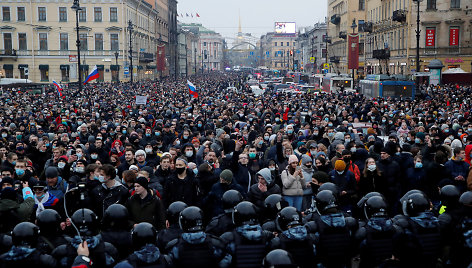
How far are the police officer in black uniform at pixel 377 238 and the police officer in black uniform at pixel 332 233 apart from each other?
0.16 m

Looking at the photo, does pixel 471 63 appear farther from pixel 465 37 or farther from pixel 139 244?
pixel 139 244

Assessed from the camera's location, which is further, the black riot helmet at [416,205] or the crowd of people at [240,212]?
the black riot helmet at [416,205]

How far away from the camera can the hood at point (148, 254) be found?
4.80 m

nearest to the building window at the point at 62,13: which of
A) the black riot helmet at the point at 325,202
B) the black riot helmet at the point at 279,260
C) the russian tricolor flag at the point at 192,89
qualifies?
the russian tricolor flag at the point at 192,89

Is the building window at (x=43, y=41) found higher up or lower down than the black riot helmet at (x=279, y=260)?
higher up

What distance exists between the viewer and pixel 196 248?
16.7ft

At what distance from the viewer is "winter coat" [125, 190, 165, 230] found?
7234 mm

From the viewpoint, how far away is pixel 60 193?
27.0ft

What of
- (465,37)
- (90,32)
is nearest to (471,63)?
(465,37)

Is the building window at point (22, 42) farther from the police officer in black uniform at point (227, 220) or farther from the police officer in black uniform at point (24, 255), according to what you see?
the police officer in black uniform at point (24, 255)

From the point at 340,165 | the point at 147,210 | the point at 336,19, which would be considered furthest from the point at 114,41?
the point at 147,210

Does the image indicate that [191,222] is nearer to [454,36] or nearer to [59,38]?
[454,36]

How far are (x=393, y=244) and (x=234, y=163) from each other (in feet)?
14.8

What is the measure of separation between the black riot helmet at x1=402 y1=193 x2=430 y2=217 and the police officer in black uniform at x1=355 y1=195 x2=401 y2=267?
21cm
